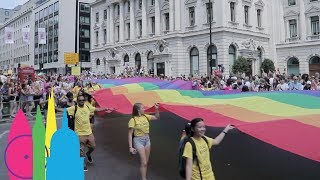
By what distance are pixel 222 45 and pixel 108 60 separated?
77.4ft

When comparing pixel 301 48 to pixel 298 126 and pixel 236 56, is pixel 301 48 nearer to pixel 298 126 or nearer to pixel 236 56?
pixel 236 56

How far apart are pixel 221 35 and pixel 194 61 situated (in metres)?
5.66

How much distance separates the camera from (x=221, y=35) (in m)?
45.0

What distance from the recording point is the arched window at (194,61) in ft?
160

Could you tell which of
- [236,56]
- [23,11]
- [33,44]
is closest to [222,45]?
[236,56]

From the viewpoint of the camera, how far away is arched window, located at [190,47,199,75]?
160ft

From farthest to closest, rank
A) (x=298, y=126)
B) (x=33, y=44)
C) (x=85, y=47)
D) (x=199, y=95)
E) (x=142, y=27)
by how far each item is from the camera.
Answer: (x=33, y=44)
(x=85, y=47)
(x=142, y=27)
(x=199, y=95)
(x=298, y=126)

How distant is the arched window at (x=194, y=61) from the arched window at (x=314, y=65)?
12.9 meters

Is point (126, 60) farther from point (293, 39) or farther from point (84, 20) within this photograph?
point (84, 20)

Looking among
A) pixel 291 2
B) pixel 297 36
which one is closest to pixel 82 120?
pixel 297 36

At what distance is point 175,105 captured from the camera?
360 inches

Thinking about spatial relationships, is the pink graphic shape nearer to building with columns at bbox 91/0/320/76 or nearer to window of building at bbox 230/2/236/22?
building with columns at bbox 91/0/320/76

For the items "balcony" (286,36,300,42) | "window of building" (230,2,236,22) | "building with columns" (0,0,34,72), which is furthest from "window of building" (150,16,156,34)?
"building with columns" (0,0,34,72)

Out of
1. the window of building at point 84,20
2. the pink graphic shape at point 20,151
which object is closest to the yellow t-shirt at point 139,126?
the pink graphic shape at point 20,151
